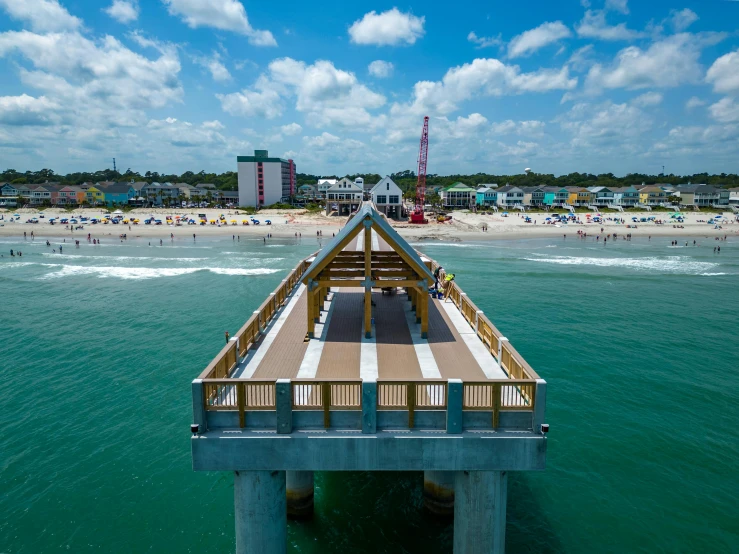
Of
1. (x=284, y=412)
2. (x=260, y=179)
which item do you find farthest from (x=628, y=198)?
(x=284, y=412)

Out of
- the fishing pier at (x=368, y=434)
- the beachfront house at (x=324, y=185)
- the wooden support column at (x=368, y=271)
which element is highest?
the beachfront house at (x=324, y=185)

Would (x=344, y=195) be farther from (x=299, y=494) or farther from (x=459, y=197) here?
(x=299, y=494)

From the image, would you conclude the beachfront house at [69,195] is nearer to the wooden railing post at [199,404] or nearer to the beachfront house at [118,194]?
the beachfront house at [118,194]

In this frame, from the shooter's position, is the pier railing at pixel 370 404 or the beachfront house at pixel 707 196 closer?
the pier railing at pixel 370 404

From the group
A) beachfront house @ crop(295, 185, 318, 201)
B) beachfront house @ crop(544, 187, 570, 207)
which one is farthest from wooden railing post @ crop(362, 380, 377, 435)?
beachfront house @ crop(295, 185, 318, 201)

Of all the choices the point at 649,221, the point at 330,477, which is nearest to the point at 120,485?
the point at 330,477

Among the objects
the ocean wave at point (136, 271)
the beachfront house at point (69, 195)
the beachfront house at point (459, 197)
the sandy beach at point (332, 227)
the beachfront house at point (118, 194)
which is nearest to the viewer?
the ocean wave at point (136, 271)

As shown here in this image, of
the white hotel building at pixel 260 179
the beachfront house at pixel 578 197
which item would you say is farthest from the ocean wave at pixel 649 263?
→ the white hotel building at pixel 260 179
